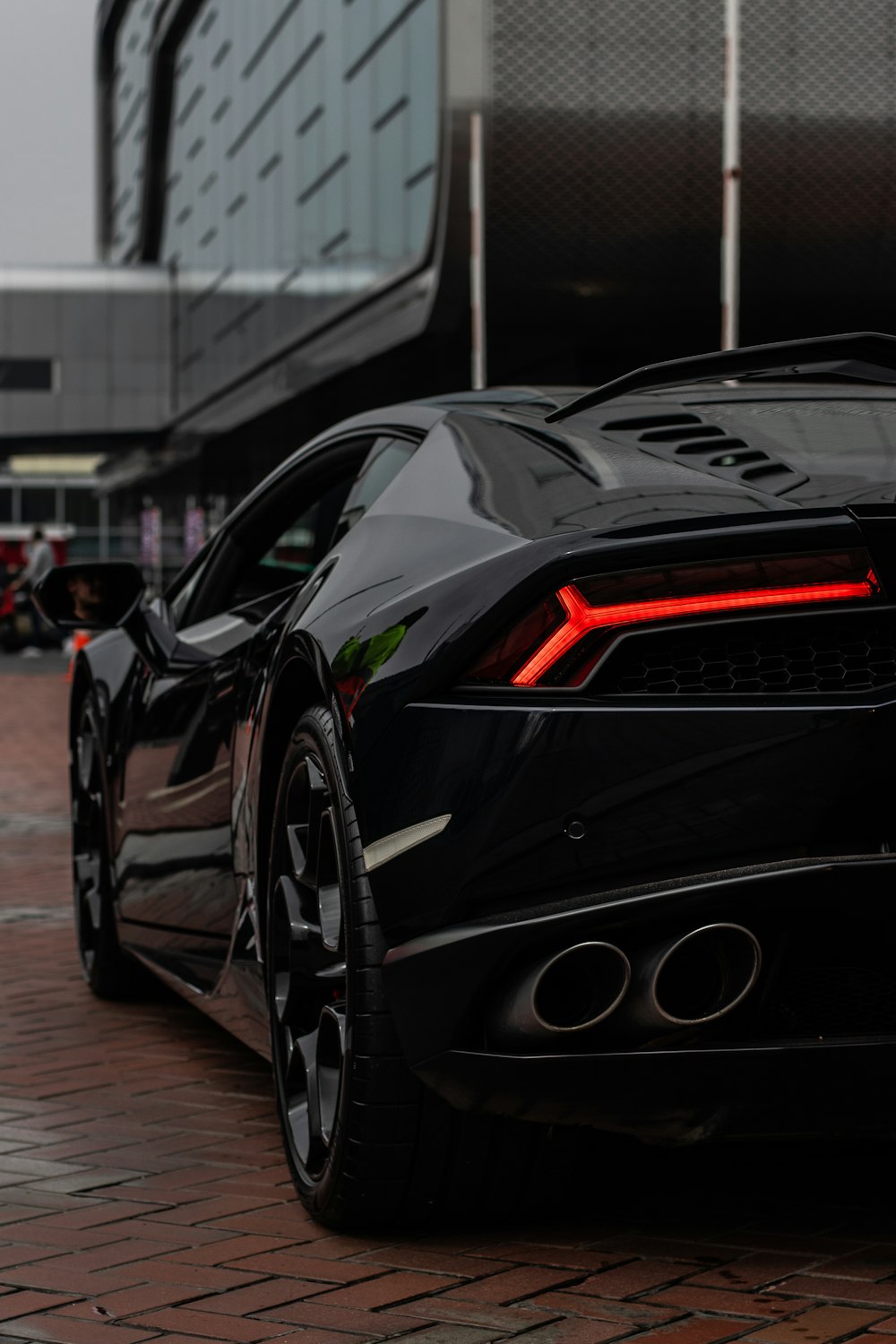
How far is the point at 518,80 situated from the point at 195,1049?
1985 centimetres

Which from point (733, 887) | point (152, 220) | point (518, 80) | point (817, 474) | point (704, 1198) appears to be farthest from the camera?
point (152, 220)

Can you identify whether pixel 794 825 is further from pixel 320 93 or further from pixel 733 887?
pixel 320 93

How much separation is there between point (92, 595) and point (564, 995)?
93.2 inches

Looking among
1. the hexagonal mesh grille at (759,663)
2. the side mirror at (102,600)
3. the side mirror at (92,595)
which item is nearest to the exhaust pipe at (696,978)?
the hexagonal mesh grille at (759,663)

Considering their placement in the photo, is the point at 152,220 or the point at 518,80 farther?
the point at 152,220

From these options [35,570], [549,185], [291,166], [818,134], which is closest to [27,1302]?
[549,185]

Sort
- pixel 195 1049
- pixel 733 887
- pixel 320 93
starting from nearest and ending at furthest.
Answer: pixel 733 887 < pixel 195 1049 < pixel 320 93

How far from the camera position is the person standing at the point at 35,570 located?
3038 cm

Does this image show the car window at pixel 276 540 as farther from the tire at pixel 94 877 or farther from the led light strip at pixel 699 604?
the led light strip at pixel 699 604

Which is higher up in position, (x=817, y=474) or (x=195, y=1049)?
(x=817, y=474)

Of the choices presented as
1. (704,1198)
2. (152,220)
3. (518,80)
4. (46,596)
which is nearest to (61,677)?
(518,80)

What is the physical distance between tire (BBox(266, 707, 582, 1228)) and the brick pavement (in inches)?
3.6

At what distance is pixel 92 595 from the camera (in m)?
4.79

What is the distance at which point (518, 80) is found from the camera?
22969 mm
